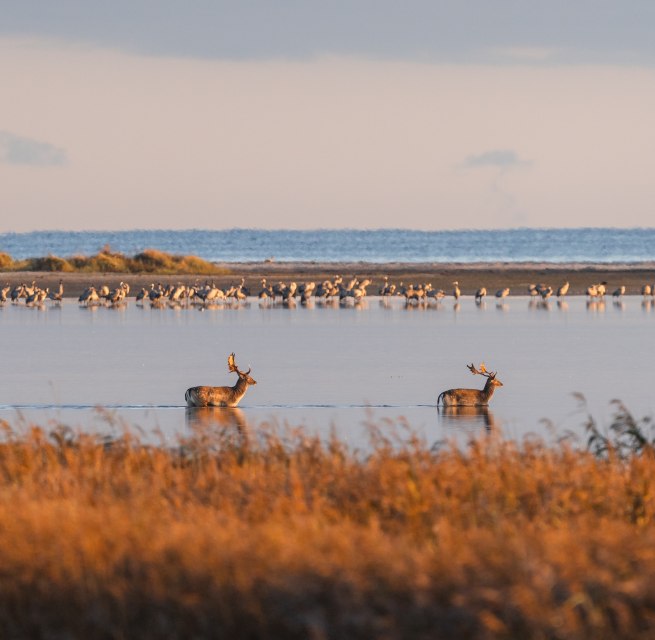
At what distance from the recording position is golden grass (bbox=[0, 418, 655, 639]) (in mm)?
7375

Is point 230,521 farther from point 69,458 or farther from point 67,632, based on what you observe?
point 69,458

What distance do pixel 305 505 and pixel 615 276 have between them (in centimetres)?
6326

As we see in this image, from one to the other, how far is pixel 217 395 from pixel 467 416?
3393 mm

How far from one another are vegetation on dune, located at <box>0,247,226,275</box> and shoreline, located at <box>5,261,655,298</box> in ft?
4.46

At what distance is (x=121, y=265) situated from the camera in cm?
7500

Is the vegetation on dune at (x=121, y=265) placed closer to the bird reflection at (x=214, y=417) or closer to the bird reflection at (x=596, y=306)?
Answer: the bird reflection at (x=596, y=306)

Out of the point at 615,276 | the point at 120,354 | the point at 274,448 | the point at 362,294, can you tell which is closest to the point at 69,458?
the point at 274,448

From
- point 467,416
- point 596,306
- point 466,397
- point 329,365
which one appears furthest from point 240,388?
point 596,306

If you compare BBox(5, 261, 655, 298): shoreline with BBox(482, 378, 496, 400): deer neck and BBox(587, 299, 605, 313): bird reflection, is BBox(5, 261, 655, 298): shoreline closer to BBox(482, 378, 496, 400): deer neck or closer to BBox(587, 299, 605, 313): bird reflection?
BBox(587, 299, 605, 313): bird reflection

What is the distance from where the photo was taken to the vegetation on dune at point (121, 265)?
Answer: 243 feet

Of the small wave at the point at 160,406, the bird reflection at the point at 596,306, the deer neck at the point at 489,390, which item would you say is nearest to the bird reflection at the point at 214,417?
the small wave at the point at 160,406

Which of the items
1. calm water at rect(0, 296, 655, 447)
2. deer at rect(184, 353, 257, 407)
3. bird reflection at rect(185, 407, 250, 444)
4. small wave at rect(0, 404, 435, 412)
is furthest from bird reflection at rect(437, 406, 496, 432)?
deer at rect(184, 353, 257, 407)

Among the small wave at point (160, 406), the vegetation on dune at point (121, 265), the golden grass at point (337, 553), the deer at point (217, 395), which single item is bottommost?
the small wave at point (160, 406)

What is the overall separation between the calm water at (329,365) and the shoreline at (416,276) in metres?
19.0
